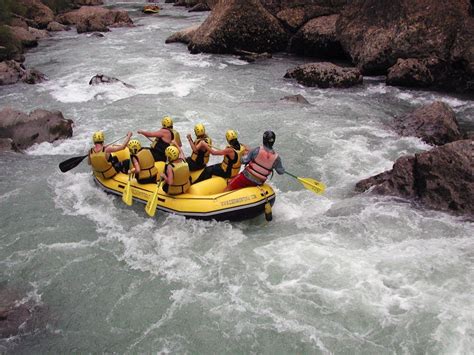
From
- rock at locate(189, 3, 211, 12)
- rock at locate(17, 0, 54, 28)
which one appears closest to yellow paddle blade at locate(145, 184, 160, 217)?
rock at locate(17, 0, 54, 28)

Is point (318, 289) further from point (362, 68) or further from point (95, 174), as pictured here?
point (362, 68)

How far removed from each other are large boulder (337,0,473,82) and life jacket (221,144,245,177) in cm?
891

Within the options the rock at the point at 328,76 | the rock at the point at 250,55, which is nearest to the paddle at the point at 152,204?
the rock at the point at 328,76

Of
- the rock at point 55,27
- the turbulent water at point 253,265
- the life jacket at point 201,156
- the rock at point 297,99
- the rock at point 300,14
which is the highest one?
the rock at point 300,14

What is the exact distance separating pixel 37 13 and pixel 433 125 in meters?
24.4

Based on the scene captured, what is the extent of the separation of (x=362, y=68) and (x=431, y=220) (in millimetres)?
9070

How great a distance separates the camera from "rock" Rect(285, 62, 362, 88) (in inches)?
536

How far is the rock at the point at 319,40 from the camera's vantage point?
55.1ft

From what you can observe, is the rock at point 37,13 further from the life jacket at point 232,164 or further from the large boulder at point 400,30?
the life jacket at point 232,164

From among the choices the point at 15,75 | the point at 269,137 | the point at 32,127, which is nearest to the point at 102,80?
the point at 15,75

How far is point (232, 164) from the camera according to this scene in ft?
24.0

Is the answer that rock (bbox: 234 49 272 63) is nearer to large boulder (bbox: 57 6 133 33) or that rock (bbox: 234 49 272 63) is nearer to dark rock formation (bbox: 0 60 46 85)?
dark rock formation (bbox: 0 60 46 85)

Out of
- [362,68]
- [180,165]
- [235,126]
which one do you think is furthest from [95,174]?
[362,68]

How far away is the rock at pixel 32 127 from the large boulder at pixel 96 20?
15291 millimetres
